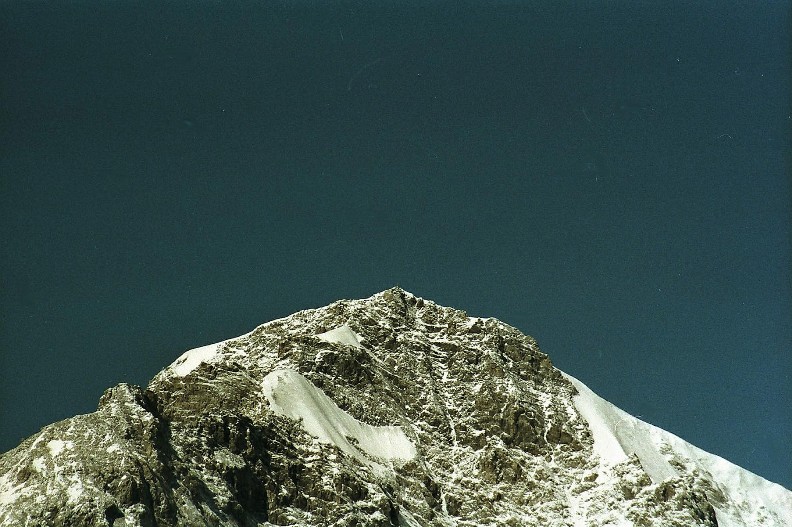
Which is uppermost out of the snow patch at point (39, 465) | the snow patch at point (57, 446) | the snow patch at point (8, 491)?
the snow patch at point (57, 446)

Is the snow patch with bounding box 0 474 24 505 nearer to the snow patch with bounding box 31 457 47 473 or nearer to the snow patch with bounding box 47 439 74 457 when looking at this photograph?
the snow patch with bounding box 31 457 47 473

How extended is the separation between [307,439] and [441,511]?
28805 millimetres

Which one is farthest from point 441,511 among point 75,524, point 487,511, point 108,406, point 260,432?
point 75,524

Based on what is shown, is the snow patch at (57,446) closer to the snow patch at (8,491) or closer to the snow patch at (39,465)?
the snow patch at (39,465)

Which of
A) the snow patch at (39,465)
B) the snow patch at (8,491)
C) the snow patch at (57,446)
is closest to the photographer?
the snow patch at (8,491)

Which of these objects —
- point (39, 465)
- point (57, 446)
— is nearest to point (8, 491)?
point (39, 465)

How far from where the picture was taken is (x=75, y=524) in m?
130

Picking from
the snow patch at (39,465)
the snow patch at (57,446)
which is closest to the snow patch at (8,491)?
the snow patch at (39,465)

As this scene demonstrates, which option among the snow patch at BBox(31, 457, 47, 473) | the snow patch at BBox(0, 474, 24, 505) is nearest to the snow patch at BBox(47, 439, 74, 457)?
the snow patch at BBox(31, 457, 47, 473)

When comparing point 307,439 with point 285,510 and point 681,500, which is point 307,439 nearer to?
point 285,510

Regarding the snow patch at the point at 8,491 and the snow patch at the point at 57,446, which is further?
the snow patch at the point at 57,446

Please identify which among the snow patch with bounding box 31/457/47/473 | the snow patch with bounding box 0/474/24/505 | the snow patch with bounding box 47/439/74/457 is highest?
the snow patch with bounding box 47/439/74/457

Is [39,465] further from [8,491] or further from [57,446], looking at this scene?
[8,491]

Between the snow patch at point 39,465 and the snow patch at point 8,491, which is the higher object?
the snow patch at point 39,465
